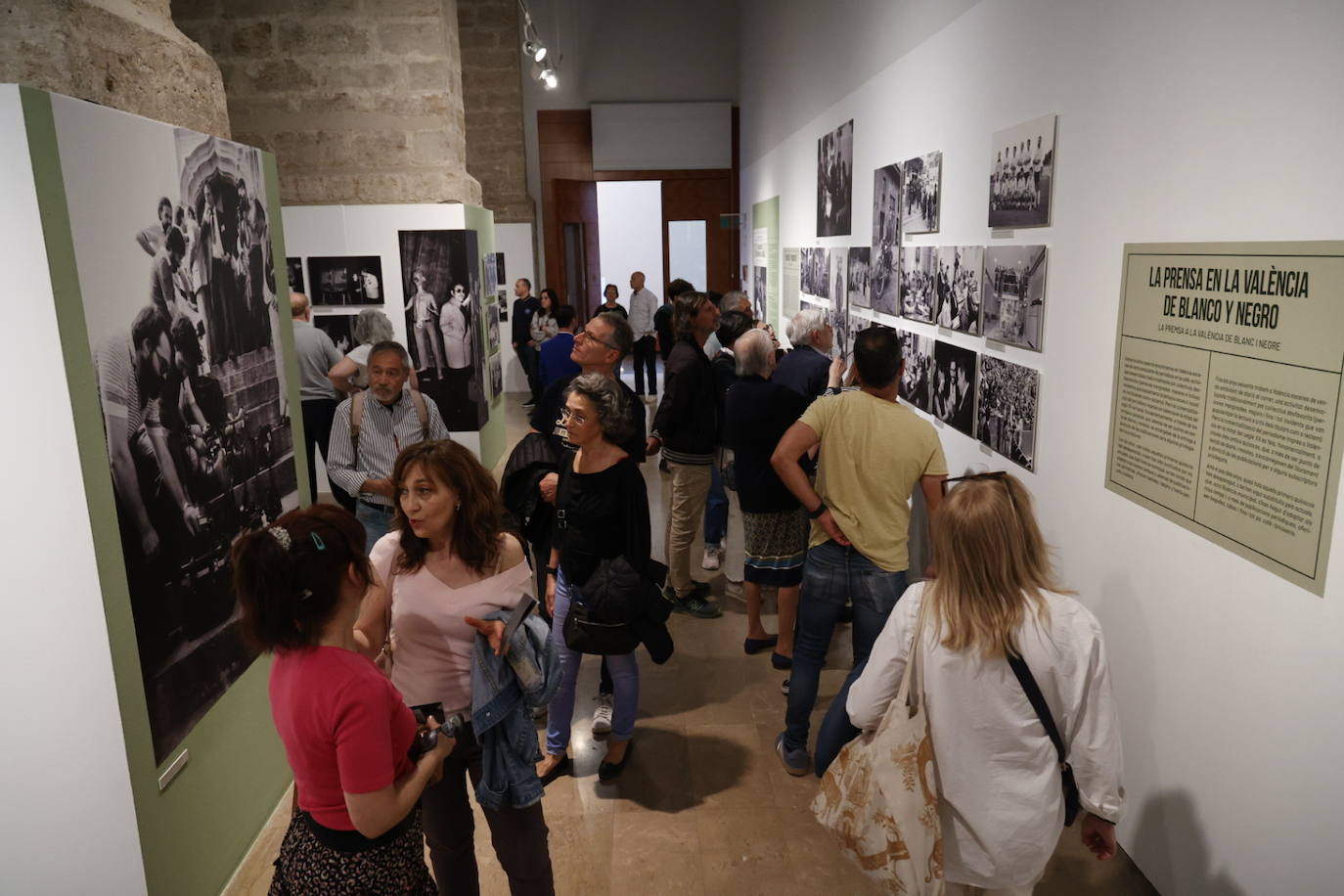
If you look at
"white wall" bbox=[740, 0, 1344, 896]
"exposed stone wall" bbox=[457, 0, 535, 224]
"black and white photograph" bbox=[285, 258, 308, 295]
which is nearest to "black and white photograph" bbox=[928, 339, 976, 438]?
"white wall" bbox=[740, 0, 1344, 896]

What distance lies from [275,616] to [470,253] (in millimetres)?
6845

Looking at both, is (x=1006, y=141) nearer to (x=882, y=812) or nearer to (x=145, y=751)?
(x=882, y=812)

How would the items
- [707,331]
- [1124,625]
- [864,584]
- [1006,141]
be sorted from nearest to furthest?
[1124,625], [864,584], [1006,141], [707,331]

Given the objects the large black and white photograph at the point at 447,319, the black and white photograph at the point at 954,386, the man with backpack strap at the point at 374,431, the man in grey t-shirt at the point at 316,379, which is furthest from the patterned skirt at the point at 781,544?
the large black and white photograph at the point at 447,319

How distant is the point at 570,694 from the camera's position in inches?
161

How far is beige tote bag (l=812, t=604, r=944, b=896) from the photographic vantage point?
220 cm

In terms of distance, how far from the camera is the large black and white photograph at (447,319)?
8.10m

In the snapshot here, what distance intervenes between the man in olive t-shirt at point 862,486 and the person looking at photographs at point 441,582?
149 centimetres

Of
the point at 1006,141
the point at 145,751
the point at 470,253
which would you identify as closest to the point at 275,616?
the point at 145,751

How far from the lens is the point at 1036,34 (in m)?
3.90

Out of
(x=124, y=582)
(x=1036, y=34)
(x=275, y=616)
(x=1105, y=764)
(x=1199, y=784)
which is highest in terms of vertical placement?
(x=1036, y=34)

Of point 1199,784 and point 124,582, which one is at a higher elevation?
point 124,582

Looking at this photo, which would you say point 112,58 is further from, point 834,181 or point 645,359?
point 645,359

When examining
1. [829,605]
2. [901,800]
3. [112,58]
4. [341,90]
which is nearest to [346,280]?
[341,90]
